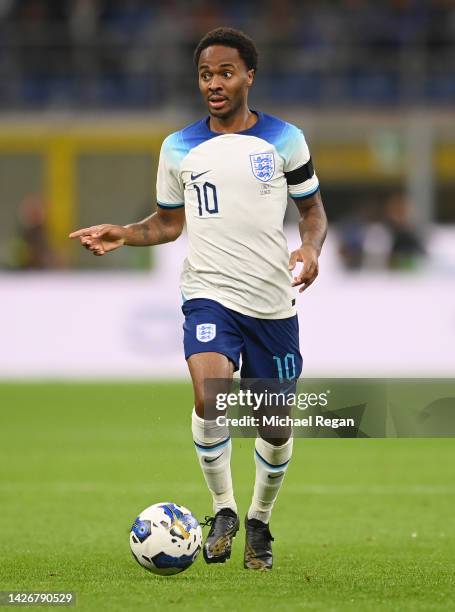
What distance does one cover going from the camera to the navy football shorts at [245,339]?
6.22 metres

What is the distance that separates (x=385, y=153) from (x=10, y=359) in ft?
38.3

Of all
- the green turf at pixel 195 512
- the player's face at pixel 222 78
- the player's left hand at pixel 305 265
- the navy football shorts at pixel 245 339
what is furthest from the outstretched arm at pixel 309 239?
the green turf at pixel 195 512

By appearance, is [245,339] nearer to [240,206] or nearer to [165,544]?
[240,206]

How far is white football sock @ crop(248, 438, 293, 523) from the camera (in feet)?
21.3

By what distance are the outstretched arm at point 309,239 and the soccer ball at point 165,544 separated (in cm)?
115

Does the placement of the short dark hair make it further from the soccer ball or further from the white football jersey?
the soccer ball

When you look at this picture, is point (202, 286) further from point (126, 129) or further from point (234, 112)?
point (126, 129)

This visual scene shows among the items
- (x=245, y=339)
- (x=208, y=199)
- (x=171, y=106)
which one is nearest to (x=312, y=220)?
(x=208, y=199)

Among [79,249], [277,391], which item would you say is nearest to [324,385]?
[277,391]

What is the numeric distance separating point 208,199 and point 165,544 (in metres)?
1.54

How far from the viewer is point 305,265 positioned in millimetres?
6082

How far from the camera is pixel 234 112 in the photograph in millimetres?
6371

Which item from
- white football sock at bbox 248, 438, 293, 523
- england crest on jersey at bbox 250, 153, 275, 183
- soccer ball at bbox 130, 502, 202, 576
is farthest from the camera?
white football sock at bbox 248, 438, 293, 523

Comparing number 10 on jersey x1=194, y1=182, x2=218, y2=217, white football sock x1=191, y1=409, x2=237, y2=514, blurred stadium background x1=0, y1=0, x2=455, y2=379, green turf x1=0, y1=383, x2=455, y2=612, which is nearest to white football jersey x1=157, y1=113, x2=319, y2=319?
number 10 on jersey x1=194, y1=182, x2=218, y2=217
